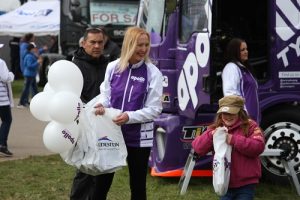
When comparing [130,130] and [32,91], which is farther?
[32,91]

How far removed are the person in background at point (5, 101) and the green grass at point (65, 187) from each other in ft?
3.28

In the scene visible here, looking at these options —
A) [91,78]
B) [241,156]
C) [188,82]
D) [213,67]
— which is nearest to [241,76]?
[213,67]

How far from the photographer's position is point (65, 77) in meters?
5.24

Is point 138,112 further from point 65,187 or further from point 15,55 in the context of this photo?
point 15,55

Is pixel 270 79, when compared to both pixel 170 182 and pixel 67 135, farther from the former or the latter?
pixel 67 135

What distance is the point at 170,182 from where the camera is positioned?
8.03m

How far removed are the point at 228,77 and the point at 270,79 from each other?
1109 millimetres

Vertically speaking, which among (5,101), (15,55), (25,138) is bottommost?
(25,138)

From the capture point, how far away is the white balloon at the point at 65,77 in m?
5.24

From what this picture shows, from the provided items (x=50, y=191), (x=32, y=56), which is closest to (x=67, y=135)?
(x=50, y=191)

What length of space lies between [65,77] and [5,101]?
15.3ft

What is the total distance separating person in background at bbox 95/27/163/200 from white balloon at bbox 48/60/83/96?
0.74 ft

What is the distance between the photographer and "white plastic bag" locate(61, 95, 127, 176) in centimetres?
510

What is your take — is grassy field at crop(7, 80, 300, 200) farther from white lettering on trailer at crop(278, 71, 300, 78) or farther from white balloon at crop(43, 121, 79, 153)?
white balloon at crop(43, 121, 79, 153)
